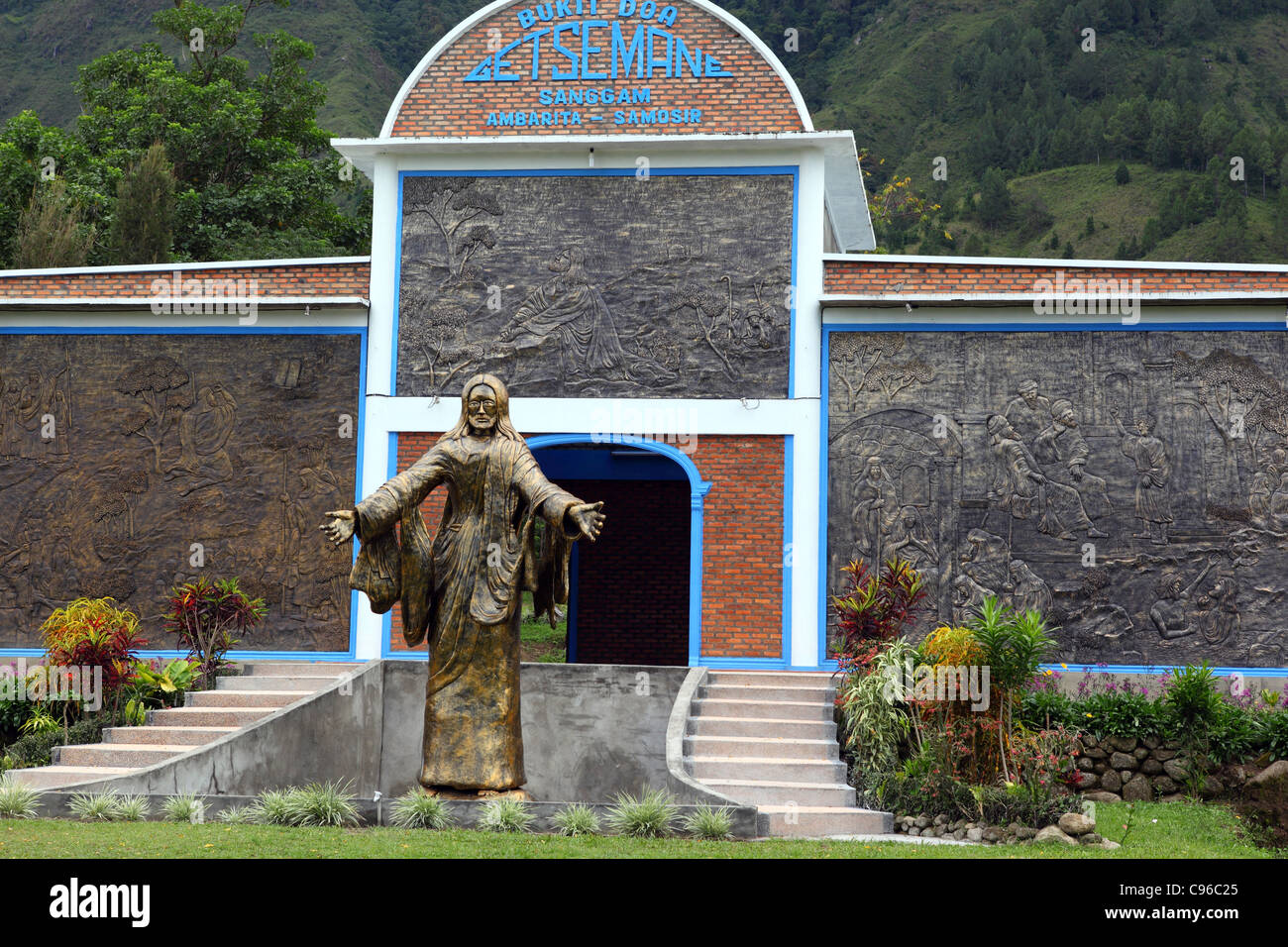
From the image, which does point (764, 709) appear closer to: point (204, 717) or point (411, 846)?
point (204, 717)

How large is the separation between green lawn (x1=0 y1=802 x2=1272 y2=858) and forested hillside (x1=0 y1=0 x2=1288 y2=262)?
30.6 metres

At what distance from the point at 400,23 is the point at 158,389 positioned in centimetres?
4052

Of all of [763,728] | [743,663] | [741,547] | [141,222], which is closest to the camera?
[763,728]

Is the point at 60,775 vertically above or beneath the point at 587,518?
beneath

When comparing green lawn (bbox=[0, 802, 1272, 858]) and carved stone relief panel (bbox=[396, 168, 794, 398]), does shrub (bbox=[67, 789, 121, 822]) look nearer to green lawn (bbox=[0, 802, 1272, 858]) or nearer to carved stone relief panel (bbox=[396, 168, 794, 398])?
green lawn (bbox=[0, 802, 1272, 858])

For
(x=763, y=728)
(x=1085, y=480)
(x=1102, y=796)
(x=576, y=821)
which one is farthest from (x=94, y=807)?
(x=1085, y=480)

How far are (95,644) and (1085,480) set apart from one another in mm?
11604

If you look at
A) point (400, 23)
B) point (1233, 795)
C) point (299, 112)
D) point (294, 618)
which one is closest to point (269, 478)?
point (294, 618)

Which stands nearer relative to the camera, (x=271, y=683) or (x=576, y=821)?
(x=576, y=821)

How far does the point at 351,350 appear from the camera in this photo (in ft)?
59.1

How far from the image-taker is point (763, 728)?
14.8 m

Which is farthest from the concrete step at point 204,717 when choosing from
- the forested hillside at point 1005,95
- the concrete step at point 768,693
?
the forested hillside at point 1005,95

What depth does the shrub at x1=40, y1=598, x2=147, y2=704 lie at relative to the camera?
15.3m

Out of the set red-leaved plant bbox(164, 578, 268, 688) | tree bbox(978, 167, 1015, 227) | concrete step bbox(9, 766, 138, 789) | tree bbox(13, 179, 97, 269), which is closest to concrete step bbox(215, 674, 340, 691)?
red-leaved plant bbox(164, 578, 268, 688)
